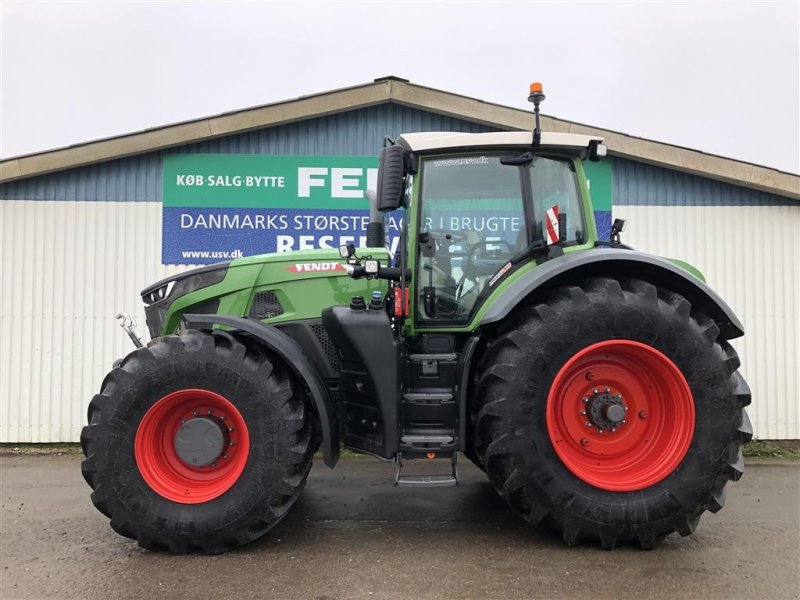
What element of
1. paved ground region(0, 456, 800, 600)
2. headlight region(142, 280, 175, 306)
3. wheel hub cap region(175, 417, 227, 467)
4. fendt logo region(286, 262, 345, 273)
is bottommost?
paved ground region(0, 456, 800, 600)

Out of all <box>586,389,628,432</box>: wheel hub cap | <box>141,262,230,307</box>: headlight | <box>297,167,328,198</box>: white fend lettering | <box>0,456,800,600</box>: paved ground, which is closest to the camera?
<box>0,456,800,600</box>: paved ground

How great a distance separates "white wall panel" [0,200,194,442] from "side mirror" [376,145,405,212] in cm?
398

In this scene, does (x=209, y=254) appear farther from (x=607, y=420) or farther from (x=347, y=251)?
(x=607, y=420)

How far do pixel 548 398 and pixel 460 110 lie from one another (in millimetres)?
4273

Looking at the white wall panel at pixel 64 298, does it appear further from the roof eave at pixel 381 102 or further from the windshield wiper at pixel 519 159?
the windshield wiper at pixel 519 159

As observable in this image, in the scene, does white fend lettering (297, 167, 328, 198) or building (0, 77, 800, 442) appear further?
white fend lettering (297, 167, 328, 198)

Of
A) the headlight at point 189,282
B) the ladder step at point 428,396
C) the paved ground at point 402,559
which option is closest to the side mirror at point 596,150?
the ladder step at point 428,396

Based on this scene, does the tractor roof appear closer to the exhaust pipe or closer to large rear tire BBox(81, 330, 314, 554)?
the exhaust pipe

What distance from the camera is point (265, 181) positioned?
6621mm

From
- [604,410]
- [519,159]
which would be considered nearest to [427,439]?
[604,410]

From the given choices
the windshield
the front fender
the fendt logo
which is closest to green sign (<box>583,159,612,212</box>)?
the windshield

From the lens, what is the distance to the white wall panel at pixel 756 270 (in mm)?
6516

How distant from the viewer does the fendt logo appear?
4.01 m

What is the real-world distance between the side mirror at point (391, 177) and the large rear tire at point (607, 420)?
3.39 feet
